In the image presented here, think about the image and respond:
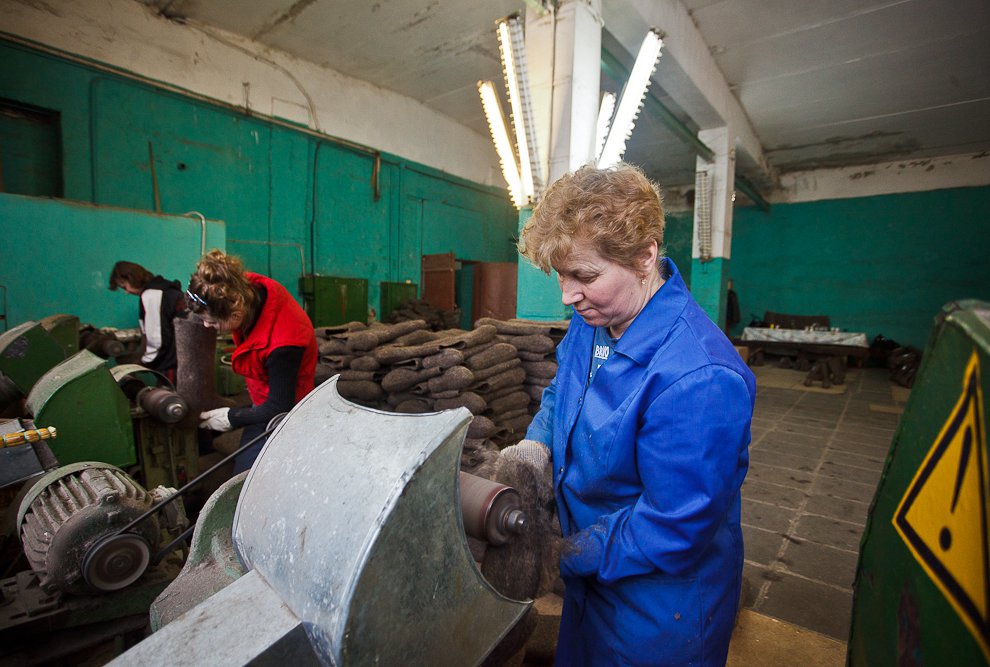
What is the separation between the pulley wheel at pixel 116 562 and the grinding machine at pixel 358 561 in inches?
32.3

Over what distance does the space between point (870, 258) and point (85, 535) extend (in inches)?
587

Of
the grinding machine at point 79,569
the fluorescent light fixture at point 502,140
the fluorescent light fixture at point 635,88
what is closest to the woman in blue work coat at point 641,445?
the grinding machine at point 79,569

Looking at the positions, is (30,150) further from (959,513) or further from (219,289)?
(959,513)

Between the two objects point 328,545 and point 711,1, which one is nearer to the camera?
point 328,545

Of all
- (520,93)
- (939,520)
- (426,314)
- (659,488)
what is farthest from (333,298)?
(939,520)

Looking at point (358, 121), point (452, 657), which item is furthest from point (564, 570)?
point (358, 121)

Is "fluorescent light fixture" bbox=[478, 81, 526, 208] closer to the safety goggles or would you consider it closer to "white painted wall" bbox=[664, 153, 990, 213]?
the safety goggles

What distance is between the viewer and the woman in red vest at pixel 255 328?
225 centimetres

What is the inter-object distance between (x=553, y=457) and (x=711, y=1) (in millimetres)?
6173

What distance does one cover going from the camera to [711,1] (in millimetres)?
5250

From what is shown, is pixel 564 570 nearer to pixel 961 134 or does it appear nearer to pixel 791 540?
pixel 791 540

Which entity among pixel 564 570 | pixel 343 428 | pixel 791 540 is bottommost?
pixel 791 540

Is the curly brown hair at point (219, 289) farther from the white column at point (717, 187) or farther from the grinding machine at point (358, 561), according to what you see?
the white column at point (717, 187)

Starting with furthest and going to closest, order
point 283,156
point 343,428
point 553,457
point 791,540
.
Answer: point 283,156 < point 791,540 < point 553,457 < point 343,428
